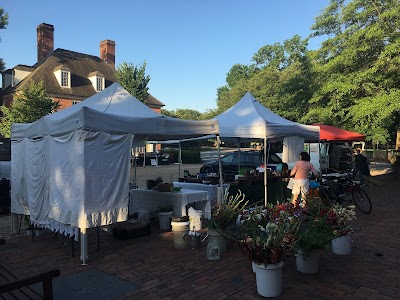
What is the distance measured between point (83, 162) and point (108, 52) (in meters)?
36.7

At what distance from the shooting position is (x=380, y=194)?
12.0 metres

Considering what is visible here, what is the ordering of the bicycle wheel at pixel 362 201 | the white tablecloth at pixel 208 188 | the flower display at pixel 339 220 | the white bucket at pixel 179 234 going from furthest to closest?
the bicycle wheel at pixel 362 201 → the white tablecloth at pixel 208 188 → the white bucket at pixel 179 234 → the flower display at pixel 339 220

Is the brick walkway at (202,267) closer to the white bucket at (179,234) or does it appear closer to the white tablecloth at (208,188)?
the white bucket at (179,234)

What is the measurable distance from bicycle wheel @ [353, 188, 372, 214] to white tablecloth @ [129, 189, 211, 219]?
4.15m

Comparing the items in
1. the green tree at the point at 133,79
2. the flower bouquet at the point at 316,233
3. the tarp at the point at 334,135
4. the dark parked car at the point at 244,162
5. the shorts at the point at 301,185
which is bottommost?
the flower bouquet at the point at 316,233

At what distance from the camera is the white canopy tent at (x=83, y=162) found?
5.19 meters

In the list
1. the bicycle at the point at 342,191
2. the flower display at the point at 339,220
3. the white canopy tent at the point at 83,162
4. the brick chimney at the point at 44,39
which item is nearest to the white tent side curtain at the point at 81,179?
the white canopy tent at the point at 83,162

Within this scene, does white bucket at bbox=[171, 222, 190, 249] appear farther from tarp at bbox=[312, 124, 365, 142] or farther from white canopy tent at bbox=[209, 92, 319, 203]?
tarp at bbox=[312, 124, 365, 142]

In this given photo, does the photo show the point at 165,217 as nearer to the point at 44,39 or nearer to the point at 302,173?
the point at 302,173

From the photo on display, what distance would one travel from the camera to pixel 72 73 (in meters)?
32.3

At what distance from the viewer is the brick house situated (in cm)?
3002

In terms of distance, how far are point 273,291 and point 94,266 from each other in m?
2.72

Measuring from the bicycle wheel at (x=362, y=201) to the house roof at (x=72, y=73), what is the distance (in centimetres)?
2667

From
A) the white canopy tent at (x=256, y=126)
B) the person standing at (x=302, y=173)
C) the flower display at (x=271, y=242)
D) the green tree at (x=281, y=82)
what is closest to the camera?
the flower display at (x=271, y=242)
